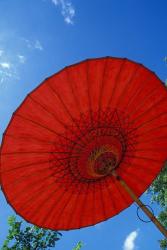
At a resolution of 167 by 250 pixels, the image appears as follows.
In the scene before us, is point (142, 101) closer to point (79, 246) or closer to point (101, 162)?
point (101, 162)

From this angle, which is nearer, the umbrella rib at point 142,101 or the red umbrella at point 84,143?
the red umbrella at point 84,143

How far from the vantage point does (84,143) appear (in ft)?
18.5

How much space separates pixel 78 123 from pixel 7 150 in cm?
128

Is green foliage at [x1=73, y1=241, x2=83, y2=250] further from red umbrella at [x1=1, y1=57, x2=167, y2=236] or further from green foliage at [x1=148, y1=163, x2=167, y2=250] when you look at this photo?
red umbrella at [x1=1, y1=57, x2=167, y2=236]

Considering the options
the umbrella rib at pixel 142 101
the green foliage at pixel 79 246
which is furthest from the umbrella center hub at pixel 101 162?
the green foliage at pixel 79 246

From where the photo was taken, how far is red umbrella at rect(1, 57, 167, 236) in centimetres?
505

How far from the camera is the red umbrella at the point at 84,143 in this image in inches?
199

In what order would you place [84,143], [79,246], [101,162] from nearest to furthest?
[84,143] → [101,162] → [79,246]

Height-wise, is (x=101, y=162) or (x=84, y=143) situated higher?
(x=84, y=143)

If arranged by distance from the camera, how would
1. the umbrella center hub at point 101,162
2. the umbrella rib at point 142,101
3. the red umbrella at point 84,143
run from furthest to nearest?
the umbrella center hub at point 101,162
the umbrella rib at point 142,101
the red umbrella at point 84,143


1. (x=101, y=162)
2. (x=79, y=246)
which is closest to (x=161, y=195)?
(x=79, y=246)

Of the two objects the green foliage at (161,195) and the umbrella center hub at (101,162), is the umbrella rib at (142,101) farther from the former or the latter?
the green foliage at (161,195)

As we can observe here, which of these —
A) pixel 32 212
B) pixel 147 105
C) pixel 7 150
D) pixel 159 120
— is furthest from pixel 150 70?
pixel 32 212

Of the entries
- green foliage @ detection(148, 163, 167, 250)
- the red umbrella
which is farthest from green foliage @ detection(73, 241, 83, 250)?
the red umbrella
